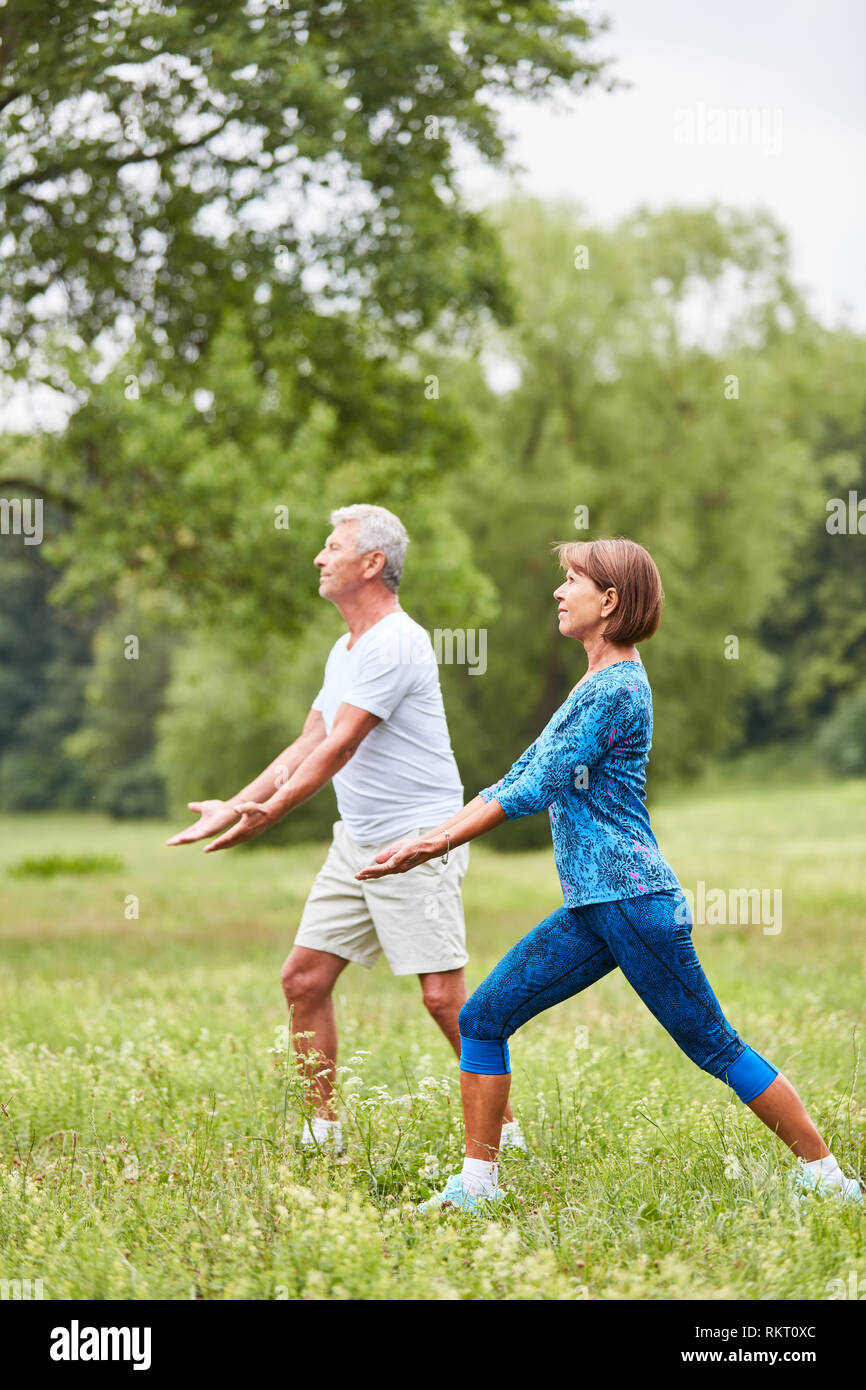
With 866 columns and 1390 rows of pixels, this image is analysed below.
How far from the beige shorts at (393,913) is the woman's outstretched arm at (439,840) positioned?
914 mm

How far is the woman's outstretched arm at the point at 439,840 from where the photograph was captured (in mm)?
3887

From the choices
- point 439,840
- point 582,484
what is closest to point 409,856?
point 439,840

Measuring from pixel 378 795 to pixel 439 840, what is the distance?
1.15 meters

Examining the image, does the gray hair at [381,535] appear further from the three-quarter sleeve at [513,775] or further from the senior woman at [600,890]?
the three-quarter sleeve at [513,775]

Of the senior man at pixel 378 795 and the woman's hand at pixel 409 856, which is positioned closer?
the woman's hand at pixel 409 856

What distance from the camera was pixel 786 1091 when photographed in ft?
13.4

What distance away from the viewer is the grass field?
3564mm

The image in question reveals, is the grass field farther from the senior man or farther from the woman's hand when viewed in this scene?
the woman's hand

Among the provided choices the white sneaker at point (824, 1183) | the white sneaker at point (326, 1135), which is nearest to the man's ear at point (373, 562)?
the white sneaker at point (326, 1135)

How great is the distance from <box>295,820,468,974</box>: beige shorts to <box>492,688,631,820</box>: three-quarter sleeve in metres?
0.95

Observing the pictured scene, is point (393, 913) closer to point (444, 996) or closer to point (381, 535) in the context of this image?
→ point (444, 996)

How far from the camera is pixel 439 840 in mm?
3914

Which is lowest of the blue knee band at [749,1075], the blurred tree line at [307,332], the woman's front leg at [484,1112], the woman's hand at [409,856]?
the woman's front leg at [484,1112]
